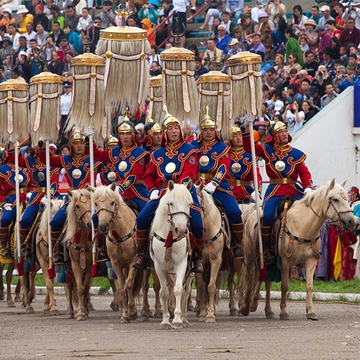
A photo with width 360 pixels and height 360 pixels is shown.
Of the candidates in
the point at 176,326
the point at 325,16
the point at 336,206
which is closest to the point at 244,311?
the point at 336,206

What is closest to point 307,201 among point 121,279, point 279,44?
point 121,279

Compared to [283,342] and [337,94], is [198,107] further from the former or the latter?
[337,94]

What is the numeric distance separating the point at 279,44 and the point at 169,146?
12.2 metres

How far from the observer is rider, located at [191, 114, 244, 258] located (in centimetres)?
1748

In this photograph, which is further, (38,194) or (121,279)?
(38,194)

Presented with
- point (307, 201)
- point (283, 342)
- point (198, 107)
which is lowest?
point (283, 342)

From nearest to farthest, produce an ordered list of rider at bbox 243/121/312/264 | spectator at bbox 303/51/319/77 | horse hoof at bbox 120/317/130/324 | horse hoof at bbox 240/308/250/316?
horse hoof at bbox 120/317/130/324, rider at bbox 243/121/312/264, horse hoof at bbox 240/308/250/316, spectator at bbox 303/51/319/77

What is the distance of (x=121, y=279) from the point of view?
56.3ft

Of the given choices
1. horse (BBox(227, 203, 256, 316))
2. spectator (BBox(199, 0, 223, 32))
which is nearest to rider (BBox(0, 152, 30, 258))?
horse (BBox(227, 203, 256, 316))

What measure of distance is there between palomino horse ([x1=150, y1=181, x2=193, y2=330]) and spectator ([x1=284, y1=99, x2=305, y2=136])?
10.0 m

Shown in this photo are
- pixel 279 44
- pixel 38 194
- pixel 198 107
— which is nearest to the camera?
pixel 198 107

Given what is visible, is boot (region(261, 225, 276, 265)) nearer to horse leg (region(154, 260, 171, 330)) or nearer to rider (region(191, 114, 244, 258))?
rider (region(191, 114, 244, 258))

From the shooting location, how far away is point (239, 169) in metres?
18.8

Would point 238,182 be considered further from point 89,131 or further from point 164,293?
point 164,293
